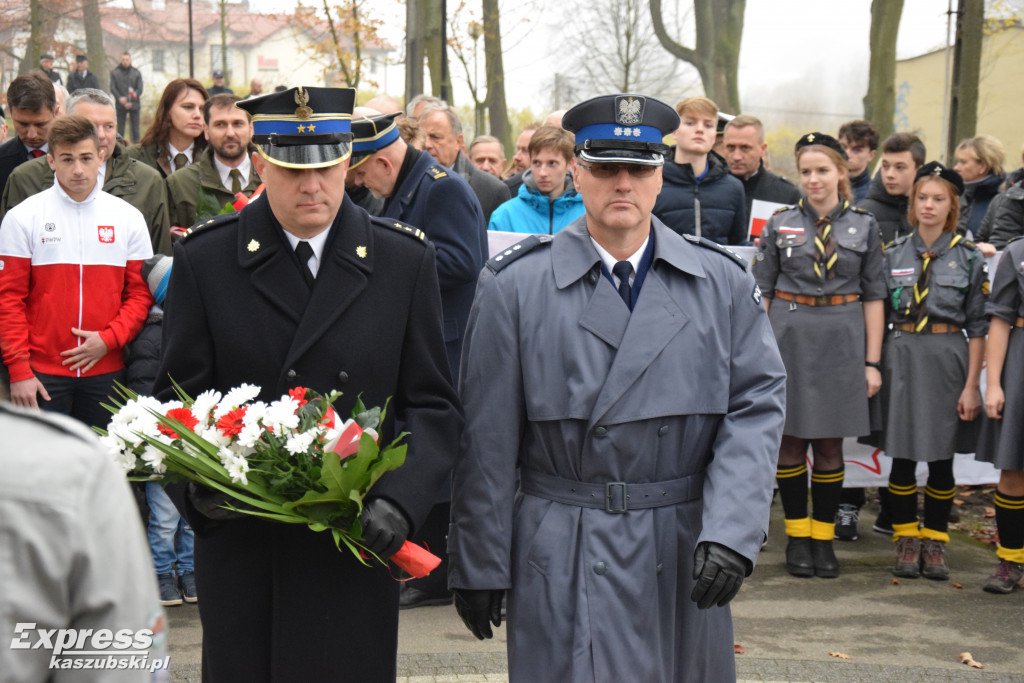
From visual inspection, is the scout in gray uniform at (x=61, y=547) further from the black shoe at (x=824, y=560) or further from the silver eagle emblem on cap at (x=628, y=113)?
the black shoe at (x=824, y=560)

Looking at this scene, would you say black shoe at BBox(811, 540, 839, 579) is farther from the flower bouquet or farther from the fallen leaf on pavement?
the flower bouquet

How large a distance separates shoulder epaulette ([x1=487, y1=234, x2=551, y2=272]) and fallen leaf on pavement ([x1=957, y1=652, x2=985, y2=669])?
3.35 metres

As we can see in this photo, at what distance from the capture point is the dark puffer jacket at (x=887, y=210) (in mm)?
7664

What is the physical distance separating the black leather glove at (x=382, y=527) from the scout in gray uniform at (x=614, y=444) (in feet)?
1.08

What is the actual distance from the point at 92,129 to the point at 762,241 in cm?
385

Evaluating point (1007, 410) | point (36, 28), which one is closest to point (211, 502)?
point (1007, 410)

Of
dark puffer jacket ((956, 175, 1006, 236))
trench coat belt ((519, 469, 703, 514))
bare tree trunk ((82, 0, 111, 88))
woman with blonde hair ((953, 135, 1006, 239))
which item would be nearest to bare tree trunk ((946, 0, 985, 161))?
woman with blonde hair ((953, 135, 1006, 239))

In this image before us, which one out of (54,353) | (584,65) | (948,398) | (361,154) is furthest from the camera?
(584,65)

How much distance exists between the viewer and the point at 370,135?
5.07 m

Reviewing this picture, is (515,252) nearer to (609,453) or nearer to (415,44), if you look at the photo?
(609,453)

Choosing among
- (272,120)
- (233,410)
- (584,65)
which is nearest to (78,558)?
(233,410)

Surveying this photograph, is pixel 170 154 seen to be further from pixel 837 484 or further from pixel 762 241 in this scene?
pixel 837 484

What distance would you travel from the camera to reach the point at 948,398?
22.1 ft

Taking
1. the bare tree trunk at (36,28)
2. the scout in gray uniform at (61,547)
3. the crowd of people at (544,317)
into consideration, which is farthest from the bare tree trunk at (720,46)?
the scout in gray uniform at (61,547)
